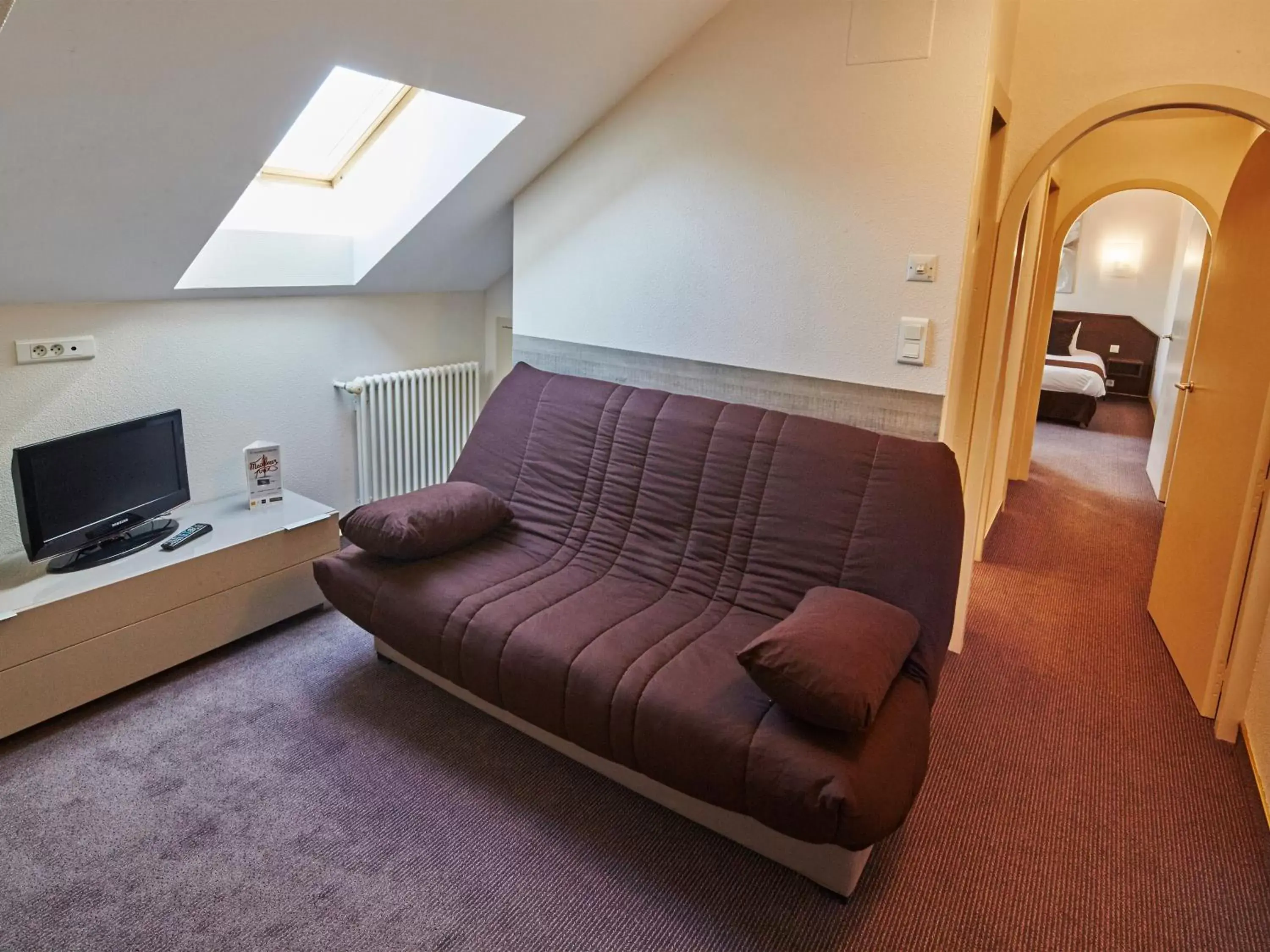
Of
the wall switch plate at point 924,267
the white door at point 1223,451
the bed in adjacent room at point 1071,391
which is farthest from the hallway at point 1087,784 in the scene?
the bed in adjacent room at point 1071,391

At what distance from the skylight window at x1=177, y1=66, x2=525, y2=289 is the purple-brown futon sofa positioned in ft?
2.95

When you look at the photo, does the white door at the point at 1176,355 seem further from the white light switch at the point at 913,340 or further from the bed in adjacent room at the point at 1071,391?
the white light switch at the point at 913,340

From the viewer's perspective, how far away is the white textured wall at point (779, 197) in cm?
244

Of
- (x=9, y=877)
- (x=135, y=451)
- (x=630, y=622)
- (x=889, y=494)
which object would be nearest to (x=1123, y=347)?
(x=889, y=494)

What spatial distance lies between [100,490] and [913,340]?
2666 millimetres

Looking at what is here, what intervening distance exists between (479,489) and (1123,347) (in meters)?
8.47

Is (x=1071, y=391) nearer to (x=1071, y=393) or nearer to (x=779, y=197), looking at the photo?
(x=1071, y=393)

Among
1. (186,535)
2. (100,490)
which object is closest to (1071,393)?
(186,535)

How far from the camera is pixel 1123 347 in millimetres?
8781

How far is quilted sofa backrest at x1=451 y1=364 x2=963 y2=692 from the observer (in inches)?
90.1

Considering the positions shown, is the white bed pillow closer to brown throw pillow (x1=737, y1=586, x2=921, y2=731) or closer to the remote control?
brown throw pillow (x1=737, y1=586, x2=921, y2=731)

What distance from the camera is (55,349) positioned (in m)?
2.68

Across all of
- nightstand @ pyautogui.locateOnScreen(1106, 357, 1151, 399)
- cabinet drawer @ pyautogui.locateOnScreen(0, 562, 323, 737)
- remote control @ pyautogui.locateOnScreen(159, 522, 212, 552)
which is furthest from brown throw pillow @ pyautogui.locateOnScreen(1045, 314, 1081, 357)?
remote control @ pyautogui.locateOnScreen(159, 522, 212, 552)

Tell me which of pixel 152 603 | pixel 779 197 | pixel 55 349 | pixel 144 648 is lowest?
pixel 144 648
